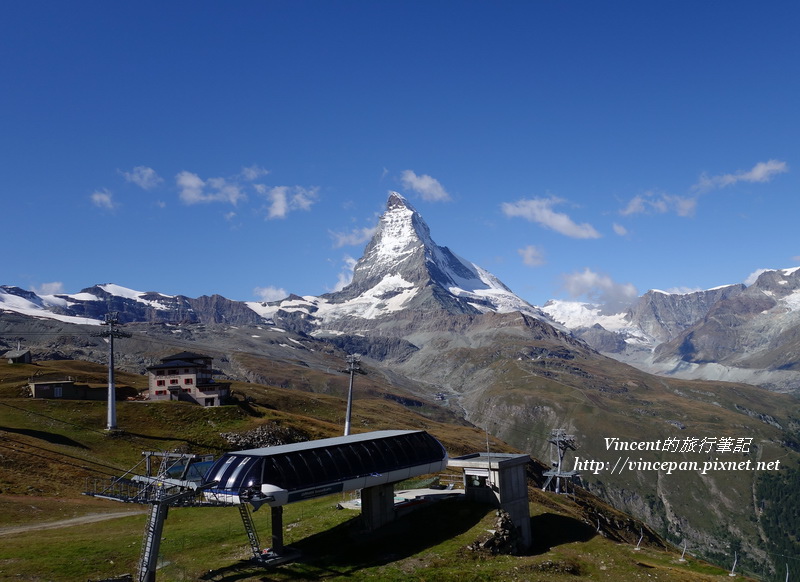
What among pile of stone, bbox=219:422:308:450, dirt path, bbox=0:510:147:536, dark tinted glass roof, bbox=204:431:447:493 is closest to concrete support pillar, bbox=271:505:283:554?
dark tinted glass roof, bbox=204:431:447:493

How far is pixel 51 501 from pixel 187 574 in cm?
2788

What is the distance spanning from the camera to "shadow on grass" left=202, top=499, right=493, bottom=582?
1822 inches

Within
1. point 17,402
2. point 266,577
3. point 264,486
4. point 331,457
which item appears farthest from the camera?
point 17,402

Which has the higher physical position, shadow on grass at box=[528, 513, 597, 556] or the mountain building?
the mountain building

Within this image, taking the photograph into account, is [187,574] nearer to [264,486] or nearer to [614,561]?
[264,486]

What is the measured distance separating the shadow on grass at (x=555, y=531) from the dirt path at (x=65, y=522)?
1608 inches

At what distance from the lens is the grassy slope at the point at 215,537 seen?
46594 mm

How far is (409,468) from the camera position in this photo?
61.3 m

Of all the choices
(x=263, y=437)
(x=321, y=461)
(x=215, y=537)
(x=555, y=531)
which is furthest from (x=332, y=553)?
(x=263, y=437)

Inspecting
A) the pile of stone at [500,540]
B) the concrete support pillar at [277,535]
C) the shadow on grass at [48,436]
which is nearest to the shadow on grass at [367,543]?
the concrete support pillar at [277,535]

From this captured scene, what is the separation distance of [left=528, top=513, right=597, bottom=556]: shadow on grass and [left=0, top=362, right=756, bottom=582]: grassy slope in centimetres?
15

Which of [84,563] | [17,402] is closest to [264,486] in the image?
[84,563]

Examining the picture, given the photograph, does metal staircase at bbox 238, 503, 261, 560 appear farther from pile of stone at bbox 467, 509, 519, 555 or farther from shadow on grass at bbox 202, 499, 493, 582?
pile of stone at bbox 467, 509, 519, 555

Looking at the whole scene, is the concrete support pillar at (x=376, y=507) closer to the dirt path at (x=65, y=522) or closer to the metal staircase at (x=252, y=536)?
the metal staircase at (x=252, y=536)
